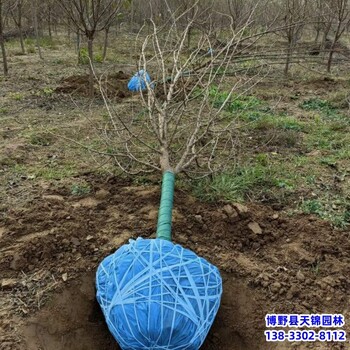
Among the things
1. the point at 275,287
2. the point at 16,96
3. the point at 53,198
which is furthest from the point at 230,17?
the point at 16,96

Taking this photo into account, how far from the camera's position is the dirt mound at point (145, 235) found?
2279 millimetres

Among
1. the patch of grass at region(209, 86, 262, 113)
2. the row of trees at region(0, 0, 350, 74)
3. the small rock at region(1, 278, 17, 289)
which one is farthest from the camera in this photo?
the patch of grass at region(209, 86, 262, 113)

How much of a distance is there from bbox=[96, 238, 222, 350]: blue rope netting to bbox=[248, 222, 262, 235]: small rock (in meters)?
0.92

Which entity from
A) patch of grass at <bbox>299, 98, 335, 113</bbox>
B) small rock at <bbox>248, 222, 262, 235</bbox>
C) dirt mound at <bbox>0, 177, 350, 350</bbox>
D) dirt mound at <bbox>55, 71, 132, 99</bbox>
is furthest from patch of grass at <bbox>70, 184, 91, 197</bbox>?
patch of grass at <bbox>299, 98, 335, 113</bbox>

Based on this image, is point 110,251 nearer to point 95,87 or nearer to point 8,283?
point 8,283

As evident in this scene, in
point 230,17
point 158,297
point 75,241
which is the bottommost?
point 75,241

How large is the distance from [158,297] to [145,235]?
3.43 feet

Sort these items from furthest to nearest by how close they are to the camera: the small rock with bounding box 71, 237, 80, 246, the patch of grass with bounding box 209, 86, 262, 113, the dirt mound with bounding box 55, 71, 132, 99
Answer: the dirt mound with bounding box 55, 71, 132, 99 < the patch of grass with bounding box 209, 86, 262, 113 < the small rock with bounding box 71, 237, 80, 246

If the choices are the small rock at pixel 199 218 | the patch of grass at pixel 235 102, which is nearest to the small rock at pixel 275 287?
the small rock at pixel 199 218

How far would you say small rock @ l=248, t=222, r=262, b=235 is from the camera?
3.05 metres

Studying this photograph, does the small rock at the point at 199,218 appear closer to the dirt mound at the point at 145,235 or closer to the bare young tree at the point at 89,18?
the dirt mound at the point at 145,235

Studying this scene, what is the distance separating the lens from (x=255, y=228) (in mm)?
3080

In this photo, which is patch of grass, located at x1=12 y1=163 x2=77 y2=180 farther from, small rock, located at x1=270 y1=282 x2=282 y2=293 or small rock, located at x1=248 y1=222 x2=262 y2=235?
small rock, located at x1=270 y1=282 x2=282 y2=293

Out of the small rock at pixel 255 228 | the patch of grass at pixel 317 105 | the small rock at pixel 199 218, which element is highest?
the small rock at pixel 199 218
